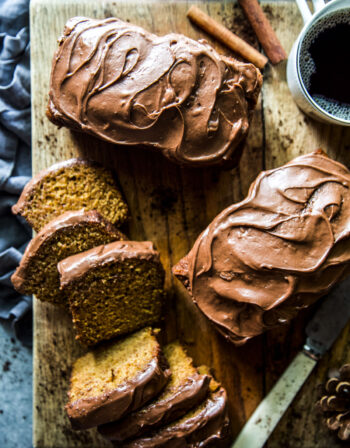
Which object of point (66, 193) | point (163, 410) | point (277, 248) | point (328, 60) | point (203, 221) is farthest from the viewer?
point (203, 221)

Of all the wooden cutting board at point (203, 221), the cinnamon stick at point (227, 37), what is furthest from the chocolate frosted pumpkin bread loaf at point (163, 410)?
the cinnamon stick at point (227, 37)

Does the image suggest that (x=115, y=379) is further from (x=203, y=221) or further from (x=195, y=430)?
(x=203, y=221)

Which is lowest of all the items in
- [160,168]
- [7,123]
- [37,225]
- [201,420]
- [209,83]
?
[201,420]

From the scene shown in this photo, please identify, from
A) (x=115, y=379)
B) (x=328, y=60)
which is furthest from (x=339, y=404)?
(x=328, y=60)

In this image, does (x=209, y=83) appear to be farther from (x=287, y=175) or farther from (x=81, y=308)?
(x=81, y=308)

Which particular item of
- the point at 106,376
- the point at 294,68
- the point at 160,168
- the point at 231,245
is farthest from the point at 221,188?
the point at 106,376

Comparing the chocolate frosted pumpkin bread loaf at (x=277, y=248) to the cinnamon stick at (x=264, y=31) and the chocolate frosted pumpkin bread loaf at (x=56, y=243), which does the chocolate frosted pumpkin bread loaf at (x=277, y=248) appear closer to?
the chocolate frosted pumpkin bread loaf at (x=56, y=243)

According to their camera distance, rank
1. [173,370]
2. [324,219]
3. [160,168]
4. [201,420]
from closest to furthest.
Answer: [324,219] < [201,420] < [173,370] < [160,168]
